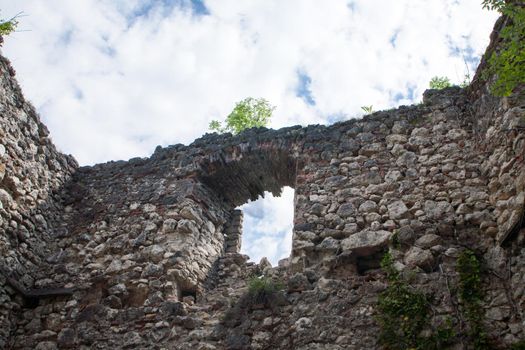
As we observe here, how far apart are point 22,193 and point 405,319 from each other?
507cm

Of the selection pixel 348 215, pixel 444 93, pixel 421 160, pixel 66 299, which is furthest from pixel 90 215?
pixel 444 93

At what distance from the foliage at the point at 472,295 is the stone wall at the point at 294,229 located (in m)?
0.07

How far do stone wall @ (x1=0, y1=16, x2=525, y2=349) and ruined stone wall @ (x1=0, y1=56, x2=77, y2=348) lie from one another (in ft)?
0.08

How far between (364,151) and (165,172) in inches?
115

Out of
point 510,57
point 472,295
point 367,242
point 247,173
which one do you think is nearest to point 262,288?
point 367,242

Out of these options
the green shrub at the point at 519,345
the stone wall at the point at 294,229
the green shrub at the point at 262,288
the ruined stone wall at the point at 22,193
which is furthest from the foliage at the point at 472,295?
the ruined stone wall at the point at 22,193

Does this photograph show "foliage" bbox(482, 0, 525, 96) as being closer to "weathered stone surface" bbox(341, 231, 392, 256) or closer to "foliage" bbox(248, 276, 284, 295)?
"weathered stone surface" bbox(341, 231, 392, 256)

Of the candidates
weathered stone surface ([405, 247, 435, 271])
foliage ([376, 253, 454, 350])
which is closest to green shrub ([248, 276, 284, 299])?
foliage ([376, 253, 454, 350])

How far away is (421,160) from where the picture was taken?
6.31 meters

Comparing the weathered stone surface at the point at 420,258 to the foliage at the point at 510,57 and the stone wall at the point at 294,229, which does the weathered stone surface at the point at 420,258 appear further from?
the foliage at the point at 510,57

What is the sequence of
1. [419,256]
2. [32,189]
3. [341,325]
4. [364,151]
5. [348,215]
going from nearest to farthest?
[341,325], [419,256], [348,215], [364,151], [32,189]

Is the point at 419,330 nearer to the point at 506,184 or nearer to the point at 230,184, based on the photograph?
the point at 506,184

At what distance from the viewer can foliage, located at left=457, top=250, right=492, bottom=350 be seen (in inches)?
174

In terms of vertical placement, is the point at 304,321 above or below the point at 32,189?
below
